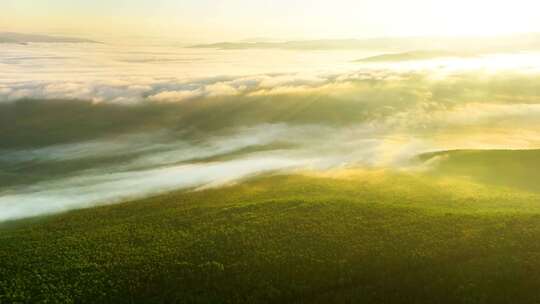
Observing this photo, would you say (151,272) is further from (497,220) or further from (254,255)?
(497,220)

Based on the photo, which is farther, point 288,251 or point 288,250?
point 288,250

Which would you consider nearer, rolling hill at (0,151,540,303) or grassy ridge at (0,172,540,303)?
grassy ridge at (0,172,540,303)

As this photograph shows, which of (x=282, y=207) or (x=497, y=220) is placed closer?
(x=497, y=220)

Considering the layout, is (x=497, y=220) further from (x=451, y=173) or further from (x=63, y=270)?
(x=63, y=270)

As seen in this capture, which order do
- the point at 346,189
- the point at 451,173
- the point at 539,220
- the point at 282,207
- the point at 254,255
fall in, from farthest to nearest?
the point at 451,173, the point at 346,189, the point at 282,207, the point at 539,220, the point at 254,255

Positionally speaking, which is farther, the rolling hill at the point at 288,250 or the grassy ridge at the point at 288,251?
the rolling hill at the point at 288,250

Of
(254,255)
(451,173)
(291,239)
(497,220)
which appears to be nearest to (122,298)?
(254,255)

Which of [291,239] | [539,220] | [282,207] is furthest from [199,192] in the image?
[539,220]

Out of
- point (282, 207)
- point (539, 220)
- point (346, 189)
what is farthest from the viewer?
point (346, 189)
